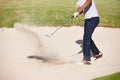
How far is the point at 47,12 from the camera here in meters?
7.05

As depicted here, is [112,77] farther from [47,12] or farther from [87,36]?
[47,12]

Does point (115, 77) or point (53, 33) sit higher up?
point (53, 33)

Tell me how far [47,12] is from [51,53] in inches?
61.2

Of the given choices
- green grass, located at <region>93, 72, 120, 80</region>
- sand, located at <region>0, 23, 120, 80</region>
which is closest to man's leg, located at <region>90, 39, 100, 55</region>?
sand, located at <region>0, 23, 120, 80</region>

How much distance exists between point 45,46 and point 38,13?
1.15 m

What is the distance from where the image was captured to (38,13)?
6977 millimetres

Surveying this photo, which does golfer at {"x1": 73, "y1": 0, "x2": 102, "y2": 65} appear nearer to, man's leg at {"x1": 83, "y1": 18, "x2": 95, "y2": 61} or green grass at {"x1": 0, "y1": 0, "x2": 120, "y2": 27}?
man's leg at {"x1": 83, "y1": 18, "x2": 95, "y2": 61}

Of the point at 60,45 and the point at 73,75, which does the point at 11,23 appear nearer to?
the point at 60,45

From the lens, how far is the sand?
4766 millimetres

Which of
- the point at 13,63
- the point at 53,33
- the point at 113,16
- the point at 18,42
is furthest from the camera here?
the point at 113,16

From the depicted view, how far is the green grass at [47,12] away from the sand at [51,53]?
169 mm

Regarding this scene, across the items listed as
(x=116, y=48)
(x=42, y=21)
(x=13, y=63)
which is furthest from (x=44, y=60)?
(x=42, y=21)

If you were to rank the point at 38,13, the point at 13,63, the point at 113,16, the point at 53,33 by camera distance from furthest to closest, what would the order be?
the point at 38,13 → the point at 113,16 → the point at 53,33 → the point at 13,63

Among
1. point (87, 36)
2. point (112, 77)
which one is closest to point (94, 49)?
point (87, 36)
